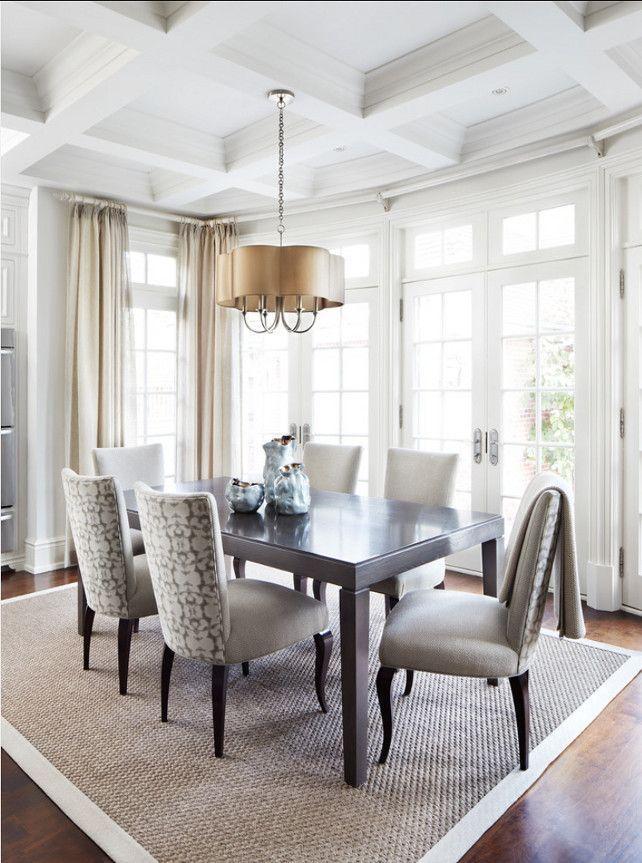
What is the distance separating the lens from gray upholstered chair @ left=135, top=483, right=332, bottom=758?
2053 mm

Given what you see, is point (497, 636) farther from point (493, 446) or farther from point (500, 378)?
point (500, 378)

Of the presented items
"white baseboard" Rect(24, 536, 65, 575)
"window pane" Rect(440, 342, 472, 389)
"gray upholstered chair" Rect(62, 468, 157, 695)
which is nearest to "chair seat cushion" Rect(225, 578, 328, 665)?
"gray upholstered chair" Rect(62, 468, 157, 695)

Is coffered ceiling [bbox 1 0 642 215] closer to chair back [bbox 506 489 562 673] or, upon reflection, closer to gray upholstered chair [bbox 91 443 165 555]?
chair back [bbox 506 489 562 673]

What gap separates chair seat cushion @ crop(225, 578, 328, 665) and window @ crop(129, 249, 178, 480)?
2.63 m

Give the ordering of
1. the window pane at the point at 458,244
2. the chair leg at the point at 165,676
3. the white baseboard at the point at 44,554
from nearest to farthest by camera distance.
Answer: the chair leg at the point at 165,676
the window pane at the point at 458,244
the white baseboard at the point at 44,554

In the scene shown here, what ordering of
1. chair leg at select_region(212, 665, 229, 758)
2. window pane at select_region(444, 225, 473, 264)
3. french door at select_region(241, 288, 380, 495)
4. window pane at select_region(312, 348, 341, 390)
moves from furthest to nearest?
window pane at select_region(312, 348, 341, 390) → french door at select_region(241, 288, 380, 495) → window pane at select_region(444, 225, 473, 264) → chair leg at select_region(212, 665, 229, 758)

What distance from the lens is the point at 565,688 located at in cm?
265

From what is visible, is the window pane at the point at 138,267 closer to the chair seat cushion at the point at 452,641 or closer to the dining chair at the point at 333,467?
the dining chair at the point at 333,467

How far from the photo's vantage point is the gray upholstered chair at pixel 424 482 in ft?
9.83

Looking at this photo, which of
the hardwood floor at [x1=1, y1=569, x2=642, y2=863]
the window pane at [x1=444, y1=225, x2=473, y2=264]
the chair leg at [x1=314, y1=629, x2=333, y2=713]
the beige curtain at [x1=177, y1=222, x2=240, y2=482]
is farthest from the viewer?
the beige curtain at [x1=177, y1=222, x2=240, y2=482]

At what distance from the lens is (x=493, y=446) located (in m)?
4.02

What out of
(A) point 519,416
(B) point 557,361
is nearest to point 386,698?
(A) point 519,416

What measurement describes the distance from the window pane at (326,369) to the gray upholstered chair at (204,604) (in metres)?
2.61

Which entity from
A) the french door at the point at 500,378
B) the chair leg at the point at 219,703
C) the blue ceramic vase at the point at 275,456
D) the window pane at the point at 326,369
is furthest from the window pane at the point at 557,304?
the chair leg at the point at 219,703
